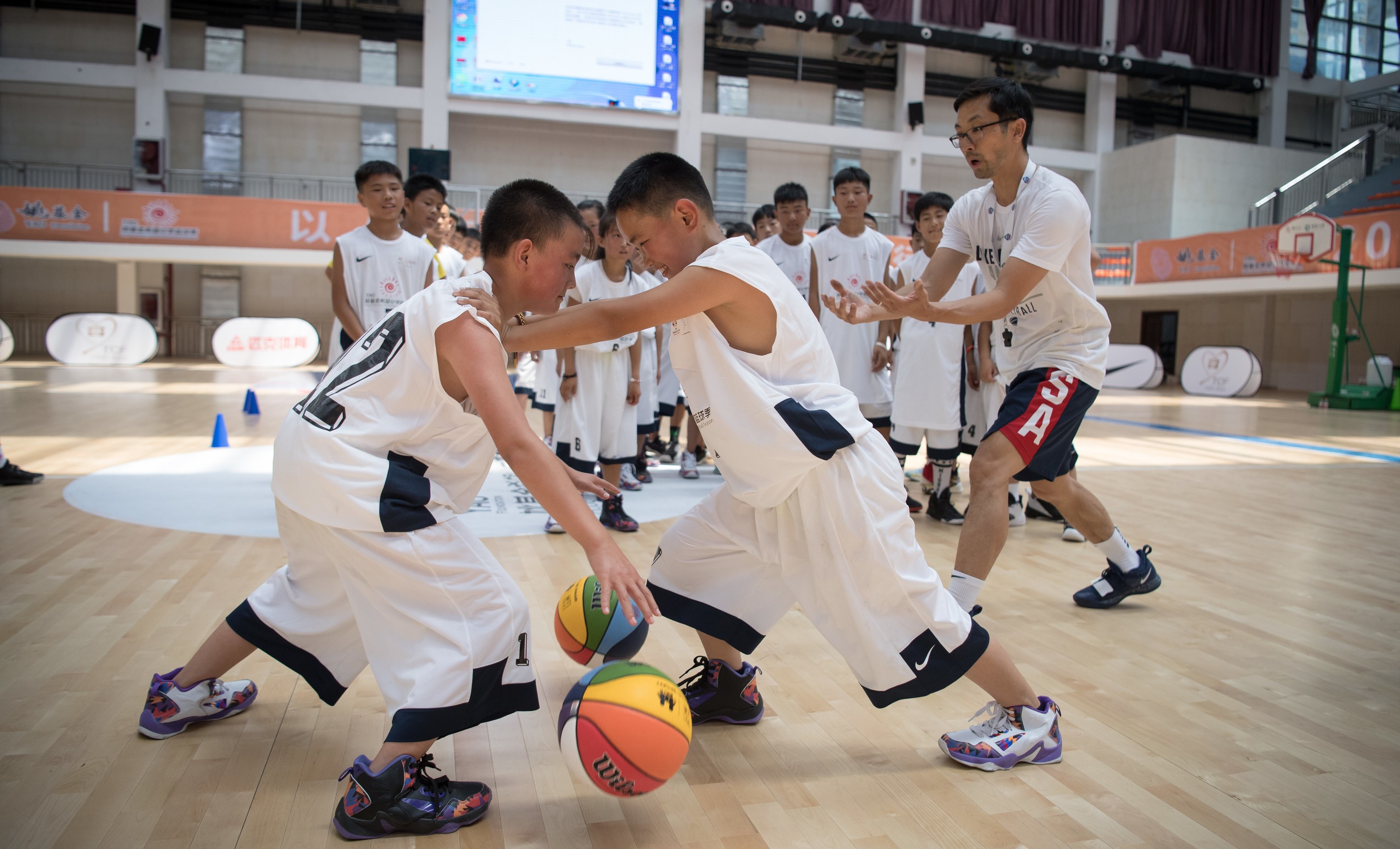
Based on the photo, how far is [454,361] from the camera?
1.74 meters

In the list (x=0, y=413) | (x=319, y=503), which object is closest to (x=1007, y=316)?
(x=319, y=503)

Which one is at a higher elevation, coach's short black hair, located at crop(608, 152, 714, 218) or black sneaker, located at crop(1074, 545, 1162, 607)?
coach's short black hair, located at crop(608, 152, 714, 218)

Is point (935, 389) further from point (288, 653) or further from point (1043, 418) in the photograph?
point (288, 653)

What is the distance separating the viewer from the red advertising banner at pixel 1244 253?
13641 mm

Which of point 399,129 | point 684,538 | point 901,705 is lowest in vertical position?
point 901,705

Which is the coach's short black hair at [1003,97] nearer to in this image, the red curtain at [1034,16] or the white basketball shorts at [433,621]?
the white basketball shorts at [433,621]

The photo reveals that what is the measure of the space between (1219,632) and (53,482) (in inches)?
244

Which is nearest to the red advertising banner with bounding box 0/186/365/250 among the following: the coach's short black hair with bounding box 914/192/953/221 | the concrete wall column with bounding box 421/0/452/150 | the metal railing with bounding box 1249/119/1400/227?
the concrete wall column with bounding box 421/0/452/150

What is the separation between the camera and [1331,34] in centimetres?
2445

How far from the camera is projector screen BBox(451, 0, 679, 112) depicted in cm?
1959

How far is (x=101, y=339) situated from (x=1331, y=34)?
102 feet

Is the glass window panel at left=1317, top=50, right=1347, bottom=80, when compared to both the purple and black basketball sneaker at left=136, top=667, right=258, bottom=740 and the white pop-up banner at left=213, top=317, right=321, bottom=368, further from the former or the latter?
the purple and black basketball sneaker at left=136, top=667, right=258, bottom=740

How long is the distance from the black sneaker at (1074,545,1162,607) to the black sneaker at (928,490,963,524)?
1.53m

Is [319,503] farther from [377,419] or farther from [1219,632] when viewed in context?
[1219,632]
